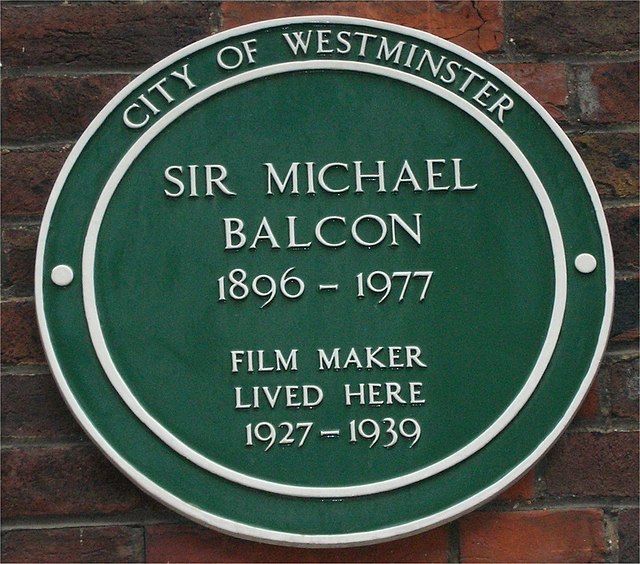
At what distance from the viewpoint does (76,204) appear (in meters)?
1.97

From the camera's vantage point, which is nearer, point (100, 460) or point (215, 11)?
point (100, 460)

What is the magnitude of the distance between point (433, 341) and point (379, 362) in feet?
0.31

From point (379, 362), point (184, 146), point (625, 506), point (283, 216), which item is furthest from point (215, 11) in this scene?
point (625, 506)

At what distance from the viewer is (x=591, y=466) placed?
196cm

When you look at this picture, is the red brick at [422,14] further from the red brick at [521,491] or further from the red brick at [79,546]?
the red brick at [79,546]

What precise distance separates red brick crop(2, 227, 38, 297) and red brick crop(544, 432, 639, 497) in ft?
3.06

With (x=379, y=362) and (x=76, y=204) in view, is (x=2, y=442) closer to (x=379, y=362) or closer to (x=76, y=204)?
(x=76, y=204)

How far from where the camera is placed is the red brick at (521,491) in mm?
1950

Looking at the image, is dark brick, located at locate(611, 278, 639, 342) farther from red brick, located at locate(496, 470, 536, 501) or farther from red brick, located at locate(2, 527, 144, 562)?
red brick, located at locate(2, 527, 144, 562)

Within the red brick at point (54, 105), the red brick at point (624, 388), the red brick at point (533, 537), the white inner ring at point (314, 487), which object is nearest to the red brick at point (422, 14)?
the white inner ring at point (314, 487)

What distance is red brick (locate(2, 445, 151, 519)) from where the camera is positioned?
194 centimetres

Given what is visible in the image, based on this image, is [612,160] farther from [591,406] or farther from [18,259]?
[18,259]

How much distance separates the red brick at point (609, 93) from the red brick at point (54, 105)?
2.68 feet

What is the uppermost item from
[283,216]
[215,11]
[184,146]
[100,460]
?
[215,11]
